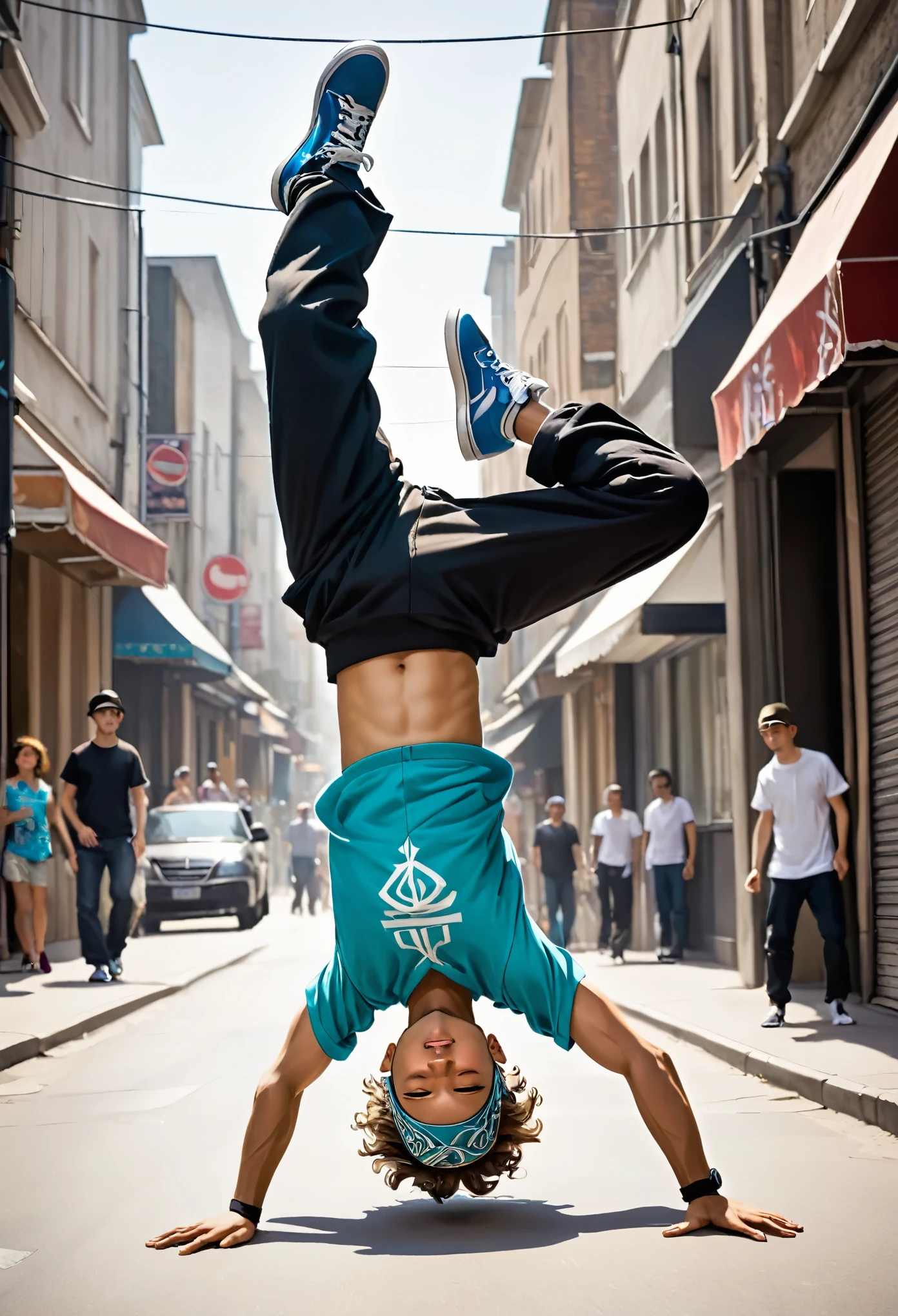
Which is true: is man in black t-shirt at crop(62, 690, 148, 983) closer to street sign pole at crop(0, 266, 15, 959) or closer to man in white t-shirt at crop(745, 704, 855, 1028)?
street sign pole at crop(0, 266, 15, 959)

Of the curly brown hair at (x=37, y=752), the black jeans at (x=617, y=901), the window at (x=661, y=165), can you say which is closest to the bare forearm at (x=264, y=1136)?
the curly brown hair at (x=37, y=752)

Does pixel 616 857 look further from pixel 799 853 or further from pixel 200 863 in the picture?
pixel 799 853

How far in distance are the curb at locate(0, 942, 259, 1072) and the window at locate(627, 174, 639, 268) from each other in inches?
441

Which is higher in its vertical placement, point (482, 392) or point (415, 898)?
point (482, 392)

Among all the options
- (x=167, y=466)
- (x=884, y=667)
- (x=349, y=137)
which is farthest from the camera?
(x=167, y=466)

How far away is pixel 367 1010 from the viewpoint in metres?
4.41

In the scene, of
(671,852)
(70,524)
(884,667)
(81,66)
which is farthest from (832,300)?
(81,66)

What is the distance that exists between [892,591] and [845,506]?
0.96 meters

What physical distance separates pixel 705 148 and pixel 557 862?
8.21 meters

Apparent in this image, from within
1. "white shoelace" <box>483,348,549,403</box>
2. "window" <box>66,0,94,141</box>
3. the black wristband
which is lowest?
the black wristband

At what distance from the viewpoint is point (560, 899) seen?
2008cm

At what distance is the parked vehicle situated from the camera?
74.9ft

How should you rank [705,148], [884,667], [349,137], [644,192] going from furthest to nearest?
[644,192]
[705,148]
[884,667]
[349,137]

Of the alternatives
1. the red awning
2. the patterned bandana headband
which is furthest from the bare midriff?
the red awning
